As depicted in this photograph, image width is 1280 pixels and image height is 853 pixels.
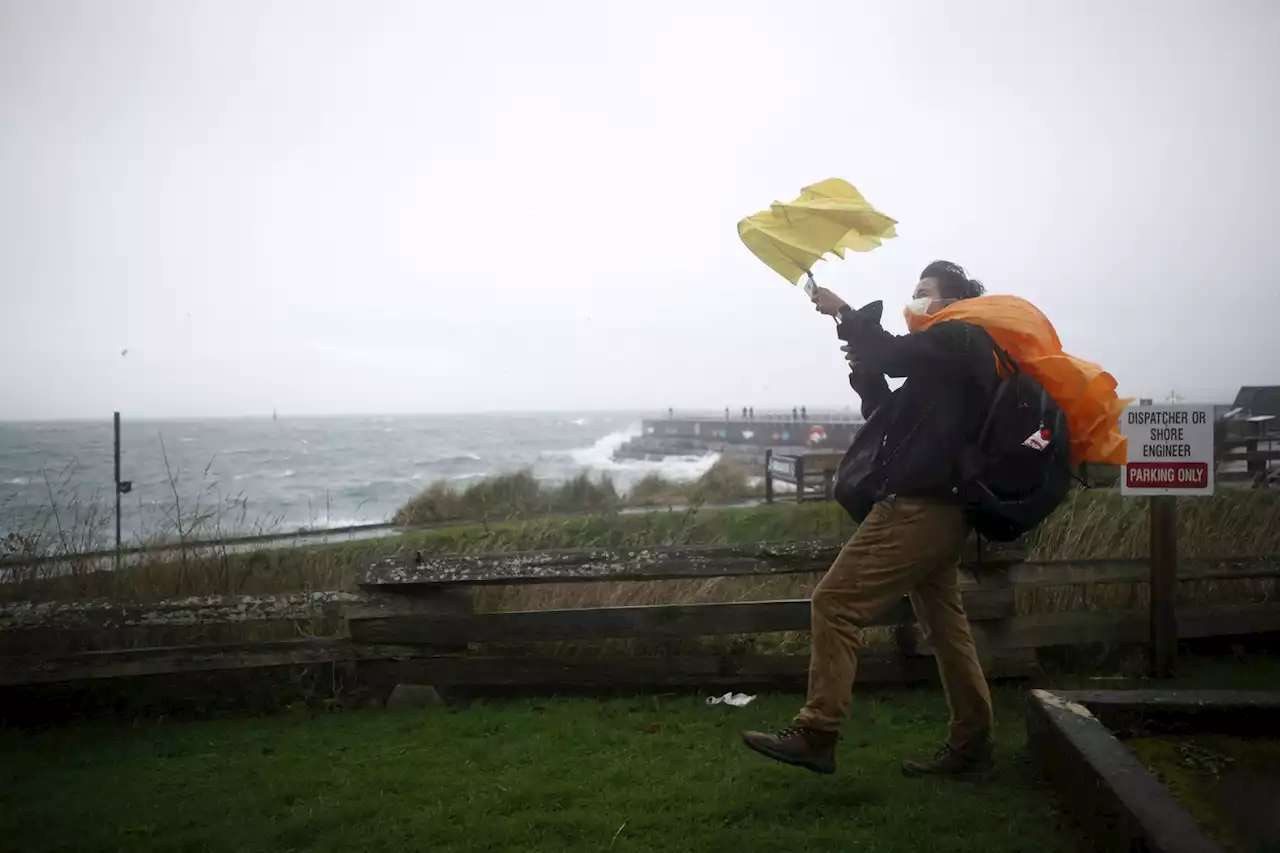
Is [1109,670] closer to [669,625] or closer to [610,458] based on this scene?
[669,625]

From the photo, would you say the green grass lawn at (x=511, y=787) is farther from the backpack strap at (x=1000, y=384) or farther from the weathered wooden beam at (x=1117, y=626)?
the backpack strap at (x=1000, y=384)

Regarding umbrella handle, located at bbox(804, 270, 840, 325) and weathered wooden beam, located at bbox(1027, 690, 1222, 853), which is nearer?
weathered wooden beam, located at bbox(1027, 690, 1222, 853)

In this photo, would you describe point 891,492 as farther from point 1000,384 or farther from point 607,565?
point 607,565

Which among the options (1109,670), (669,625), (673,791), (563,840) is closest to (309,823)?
(563,840)

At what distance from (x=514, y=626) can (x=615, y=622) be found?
1.85 feet

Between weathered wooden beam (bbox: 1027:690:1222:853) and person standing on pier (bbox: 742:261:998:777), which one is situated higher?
person standing on pier (bbox: 742:261:998:777)

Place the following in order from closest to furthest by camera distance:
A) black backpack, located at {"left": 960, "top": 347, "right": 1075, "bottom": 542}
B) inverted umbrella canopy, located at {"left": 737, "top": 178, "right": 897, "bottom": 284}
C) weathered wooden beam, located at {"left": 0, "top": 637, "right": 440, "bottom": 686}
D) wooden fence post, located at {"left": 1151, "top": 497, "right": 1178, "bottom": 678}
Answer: black backpack, located at {"left": 960, "top": 347, "right": 1075, "bottom": 542}, inverted umbrella canopy, located at {"left": 737, "top": 178, "right": 897, "bottom": 284}, weathered wooden beam, located at {"left": 0, "top": 637, "right": 440, "bottom": 686}, wooden fence post, located at {"left": 1151, "top": 497, "right": 1178, "bottom": 678}

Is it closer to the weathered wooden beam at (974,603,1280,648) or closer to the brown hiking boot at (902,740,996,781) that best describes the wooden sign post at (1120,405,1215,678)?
the weathered wooden beam at (974,603,1280,648)

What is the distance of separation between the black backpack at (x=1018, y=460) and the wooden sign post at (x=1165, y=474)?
209 centimetres

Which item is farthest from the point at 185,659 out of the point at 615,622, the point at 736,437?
the point at 736,437

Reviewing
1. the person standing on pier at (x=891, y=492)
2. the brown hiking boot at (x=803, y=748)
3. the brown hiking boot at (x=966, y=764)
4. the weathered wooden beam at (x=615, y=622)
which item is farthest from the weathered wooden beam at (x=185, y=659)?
the brown hiking boot at (x=966, y=764)

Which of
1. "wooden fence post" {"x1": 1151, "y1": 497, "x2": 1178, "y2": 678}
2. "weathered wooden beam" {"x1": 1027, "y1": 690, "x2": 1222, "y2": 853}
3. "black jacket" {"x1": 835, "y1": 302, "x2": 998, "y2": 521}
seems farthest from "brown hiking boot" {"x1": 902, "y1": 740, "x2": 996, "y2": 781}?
"wooden fence post" {"x1": 1151, "y1": 497, "x2": 1178, "y2": 678}

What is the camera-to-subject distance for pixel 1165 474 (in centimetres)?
463

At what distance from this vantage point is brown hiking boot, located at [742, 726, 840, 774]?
3002mm
